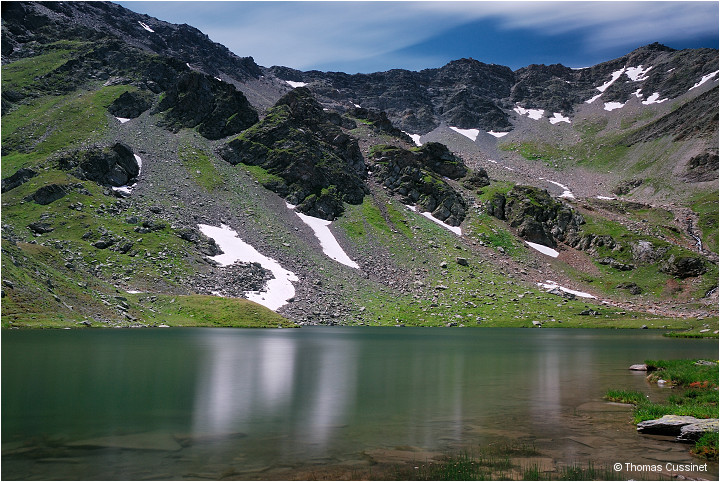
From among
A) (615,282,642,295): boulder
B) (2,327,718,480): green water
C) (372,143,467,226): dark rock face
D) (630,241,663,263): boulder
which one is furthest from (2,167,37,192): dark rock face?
(630,241,663,263): boulder

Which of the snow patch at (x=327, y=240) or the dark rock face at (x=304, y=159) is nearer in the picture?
the snow patch at (x=327, y=240)

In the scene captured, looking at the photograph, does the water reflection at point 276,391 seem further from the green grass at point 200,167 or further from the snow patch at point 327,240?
the green grass at point 200,167

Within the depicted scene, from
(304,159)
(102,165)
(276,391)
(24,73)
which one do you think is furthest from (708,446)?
(24,73)

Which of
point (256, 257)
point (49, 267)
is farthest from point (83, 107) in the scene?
point (49, 267)

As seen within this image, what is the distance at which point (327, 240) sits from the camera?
140375mm

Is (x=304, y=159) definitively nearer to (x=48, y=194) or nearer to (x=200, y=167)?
(x=200, y=167)

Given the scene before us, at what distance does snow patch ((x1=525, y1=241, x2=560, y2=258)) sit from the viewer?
16088 centimetres

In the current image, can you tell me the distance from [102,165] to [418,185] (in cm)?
10559

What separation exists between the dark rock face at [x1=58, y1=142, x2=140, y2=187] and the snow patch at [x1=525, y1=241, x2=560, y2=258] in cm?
12692

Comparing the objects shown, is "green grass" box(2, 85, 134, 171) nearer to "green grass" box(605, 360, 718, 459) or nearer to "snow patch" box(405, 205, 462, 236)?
"snow patch" box(405, 205, 462, 236)

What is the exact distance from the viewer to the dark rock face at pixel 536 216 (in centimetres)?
16688

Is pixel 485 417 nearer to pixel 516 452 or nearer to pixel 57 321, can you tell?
pixel 516 452

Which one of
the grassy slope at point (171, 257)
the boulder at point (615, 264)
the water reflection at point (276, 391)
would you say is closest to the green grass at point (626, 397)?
the water reflection at point (276, 391)

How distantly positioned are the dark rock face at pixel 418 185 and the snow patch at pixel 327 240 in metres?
41.8
